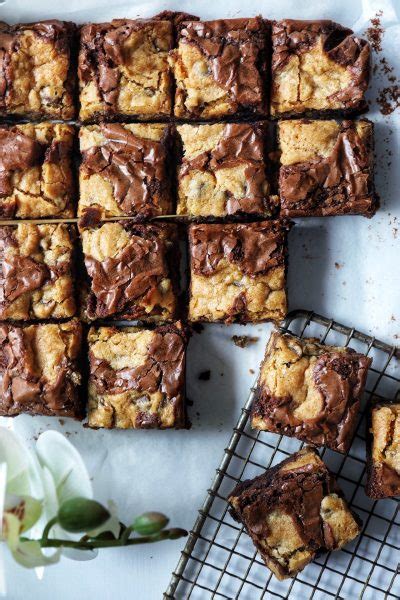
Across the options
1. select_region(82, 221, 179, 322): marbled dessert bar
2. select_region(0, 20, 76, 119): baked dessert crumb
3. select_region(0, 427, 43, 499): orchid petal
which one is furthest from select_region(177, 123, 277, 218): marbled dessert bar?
select_region(0, 427, 43, 499): orchid petal

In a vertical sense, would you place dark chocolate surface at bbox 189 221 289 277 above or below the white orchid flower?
above

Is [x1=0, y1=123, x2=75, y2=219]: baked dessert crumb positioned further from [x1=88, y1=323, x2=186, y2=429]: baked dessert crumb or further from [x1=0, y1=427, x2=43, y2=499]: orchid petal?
[x1=0, y1=427, x2=43, y2=499]: orchid petal

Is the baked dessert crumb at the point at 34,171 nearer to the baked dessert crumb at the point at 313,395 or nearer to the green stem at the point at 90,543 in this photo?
the baked dessert crumb at the point at 313,395

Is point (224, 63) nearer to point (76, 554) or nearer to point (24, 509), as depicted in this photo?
point (24, 509)

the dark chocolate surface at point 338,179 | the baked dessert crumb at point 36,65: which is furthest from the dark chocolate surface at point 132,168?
the dark chocolate surface at point 338,179

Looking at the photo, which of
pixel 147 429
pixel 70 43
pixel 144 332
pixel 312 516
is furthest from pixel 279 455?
pixel 70 43

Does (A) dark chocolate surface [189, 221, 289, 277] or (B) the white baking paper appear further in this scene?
(B) the white baking paper
